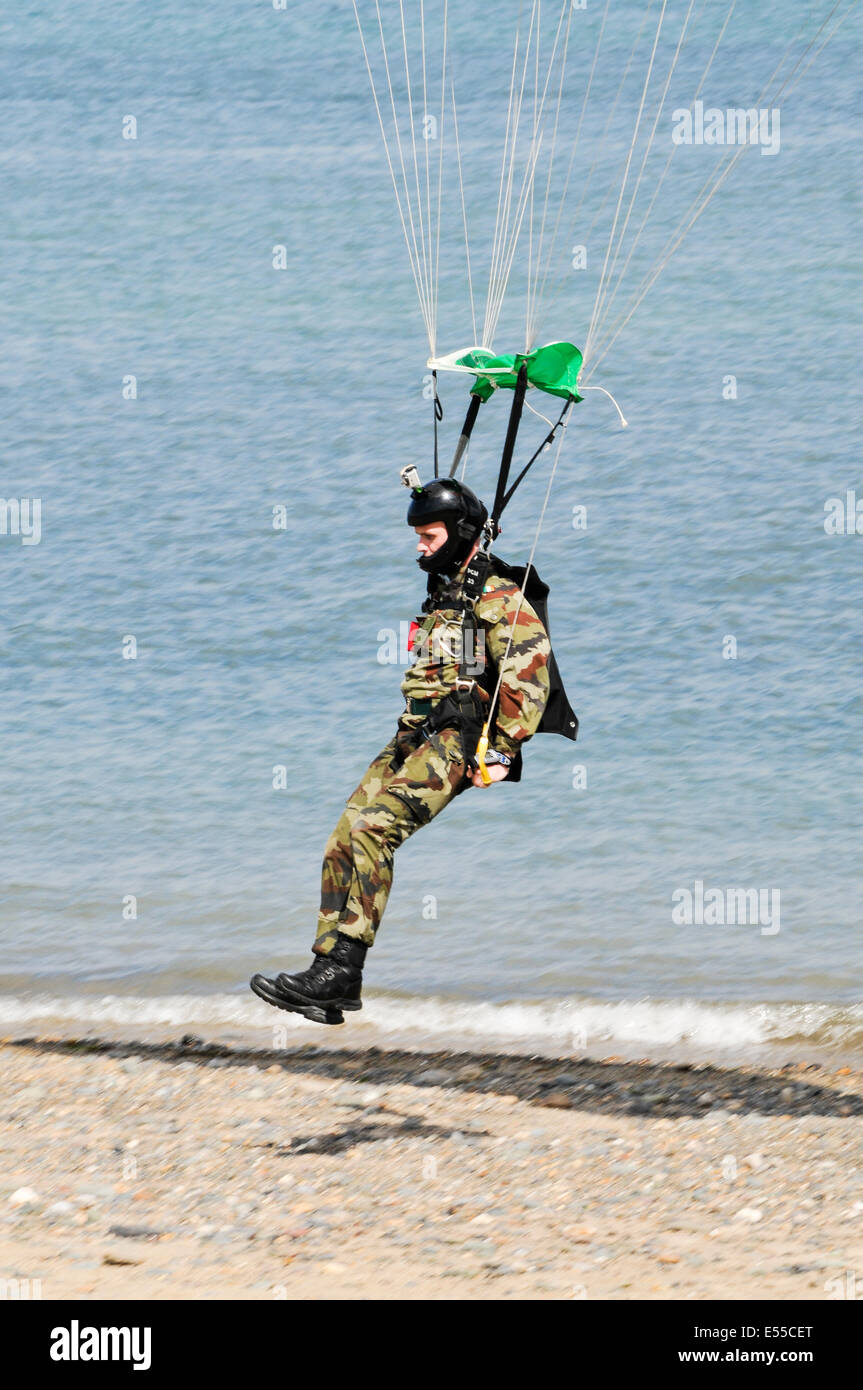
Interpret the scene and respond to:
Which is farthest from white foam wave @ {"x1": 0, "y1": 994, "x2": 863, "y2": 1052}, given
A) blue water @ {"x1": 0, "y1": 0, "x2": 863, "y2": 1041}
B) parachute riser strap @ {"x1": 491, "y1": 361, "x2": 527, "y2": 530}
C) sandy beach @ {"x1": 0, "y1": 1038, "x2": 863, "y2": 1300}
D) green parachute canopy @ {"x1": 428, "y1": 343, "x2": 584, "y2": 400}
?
green parachute canopy @ {"x1": 428, "y1": 343, "x2": 584, "y2": 400}

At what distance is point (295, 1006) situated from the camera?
6984 mm

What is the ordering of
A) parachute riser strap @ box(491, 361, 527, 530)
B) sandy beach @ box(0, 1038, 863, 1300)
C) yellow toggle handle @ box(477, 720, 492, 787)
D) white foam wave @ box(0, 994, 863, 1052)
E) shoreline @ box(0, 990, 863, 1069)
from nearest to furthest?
sandy beach @ box(0, 1038, 863, 1300) < parachute riser strap @ box(491, 361, 527, 530) < yellow toggle handle @ box(477, 720, 492, 787) < shoreline @ box(0, 990, 863, 1069) < white foam wave @ box(0, 994, 863, 1052)

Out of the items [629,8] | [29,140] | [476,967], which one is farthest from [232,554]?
[629,8]

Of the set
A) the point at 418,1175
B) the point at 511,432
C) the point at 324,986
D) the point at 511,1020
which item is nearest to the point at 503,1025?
the point at 511,1020

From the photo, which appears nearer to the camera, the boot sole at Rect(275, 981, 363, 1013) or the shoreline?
the boot sole at Rect(275, 981, 363, 1013)

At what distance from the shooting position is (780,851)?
1302 centimetres

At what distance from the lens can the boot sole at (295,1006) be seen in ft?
22.7

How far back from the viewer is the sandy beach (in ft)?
19.9

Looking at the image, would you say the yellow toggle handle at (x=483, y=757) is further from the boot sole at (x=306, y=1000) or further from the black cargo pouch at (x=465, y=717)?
the boot sole at (x=306, y=1000)

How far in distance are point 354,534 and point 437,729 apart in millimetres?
14654

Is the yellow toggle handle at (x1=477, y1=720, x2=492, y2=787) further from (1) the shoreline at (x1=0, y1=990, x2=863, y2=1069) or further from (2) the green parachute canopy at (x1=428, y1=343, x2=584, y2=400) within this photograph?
(1) the shoreline at (x1=0, y1=990, x2=863, y2=1069)

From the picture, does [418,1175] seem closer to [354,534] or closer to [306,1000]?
[306,1000]

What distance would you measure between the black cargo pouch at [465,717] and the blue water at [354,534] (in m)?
2.95

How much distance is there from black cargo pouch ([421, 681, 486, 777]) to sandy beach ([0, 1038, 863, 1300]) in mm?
1611
